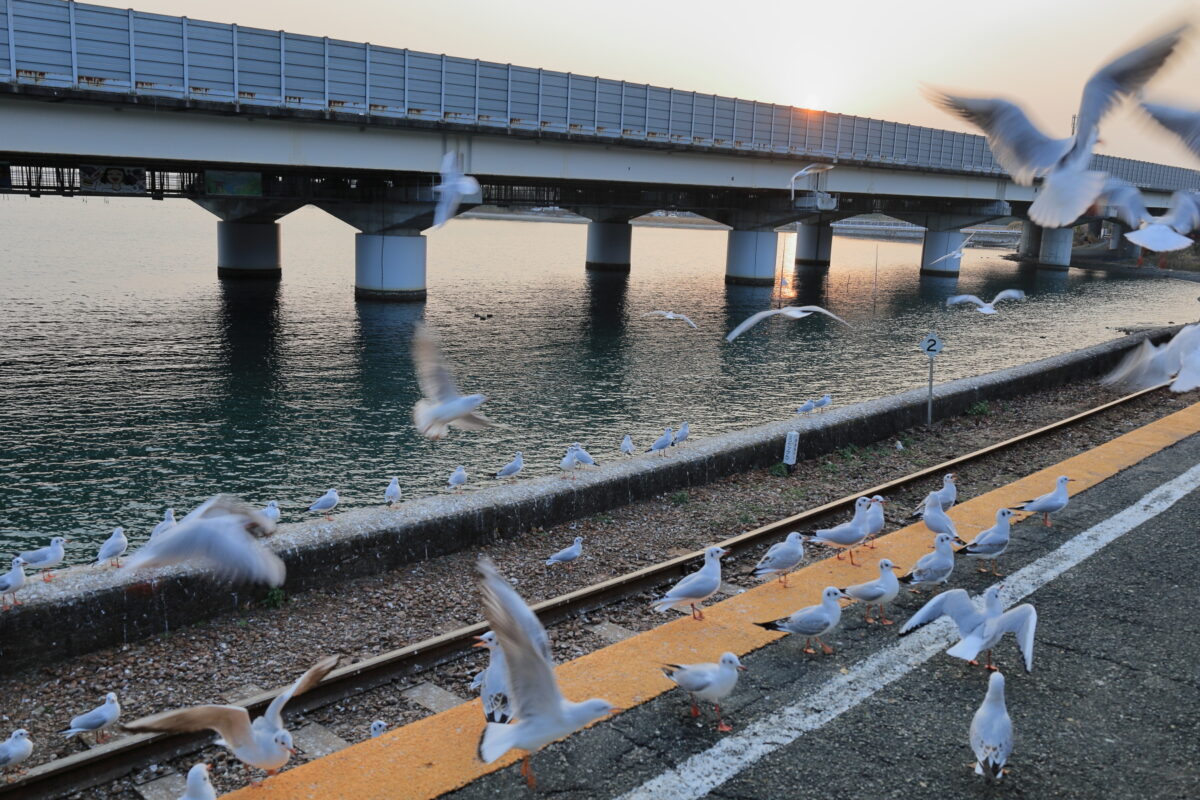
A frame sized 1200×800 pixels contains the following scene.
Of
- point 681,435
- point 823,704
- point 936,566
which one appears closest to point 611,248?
point 681,435

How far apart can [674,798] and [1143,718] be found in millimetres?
3640

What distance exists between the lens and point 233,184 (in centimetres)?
4144

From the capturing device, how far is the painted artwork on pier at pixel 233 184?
40.9 m

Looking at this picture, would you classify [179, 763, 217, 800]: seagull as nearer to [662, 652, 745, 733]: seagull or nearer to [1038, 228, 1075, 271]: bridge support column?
[662, 652, 745, 733]: seagull

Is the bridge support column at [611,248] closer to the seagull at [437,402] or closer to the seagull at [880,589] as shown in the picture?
the seagull at [437,402]

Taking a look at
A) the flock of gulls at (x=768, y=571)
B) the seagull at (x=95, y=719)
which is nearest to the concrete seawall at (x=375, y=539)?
the flock of gulls at (x=768, y=571)

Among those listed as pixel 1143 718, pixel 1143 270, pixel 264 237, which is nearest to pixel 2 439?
pixel 1143 718

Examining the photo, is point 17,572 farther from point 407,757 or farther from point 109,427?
point 109,427

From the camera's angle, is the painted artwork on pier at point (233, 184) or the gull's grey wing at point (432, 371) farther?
the painted artwork on pier at point (233, 184)

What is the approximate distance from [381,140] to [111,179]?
10.6 m

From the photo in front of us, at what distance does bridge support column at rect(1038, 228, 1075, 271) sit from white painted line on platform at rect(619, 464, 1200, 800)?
84.5m

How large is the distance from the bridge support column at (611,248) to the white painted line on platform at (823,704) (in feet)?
190

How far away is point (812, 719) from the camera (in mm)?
7059

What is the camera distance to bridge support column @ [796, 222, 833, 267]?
79312 mm
